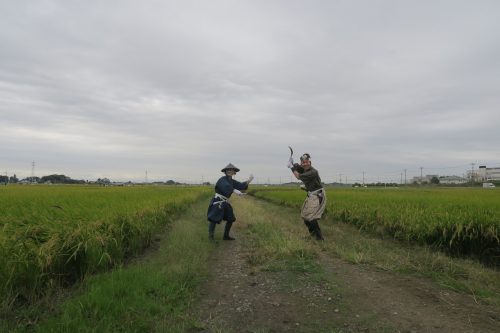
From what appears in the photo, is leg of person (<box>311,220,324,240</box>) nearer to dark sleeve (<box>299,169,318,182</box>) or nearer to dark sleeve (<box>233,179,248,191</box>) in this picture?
dark sleeve (<box>299,169,318,182</box>)

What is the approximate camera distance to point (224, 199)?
28.8 ft

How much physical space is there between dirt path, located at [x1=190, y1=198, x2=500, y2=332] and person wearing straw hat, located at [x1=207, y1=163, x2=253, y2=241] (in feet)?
9.71

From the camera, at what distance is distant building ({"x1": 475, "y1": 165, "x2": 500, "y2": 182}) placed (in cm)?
10169

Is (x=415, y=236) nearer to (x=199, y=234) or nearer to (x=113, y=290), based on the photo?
(x=199, y=234)

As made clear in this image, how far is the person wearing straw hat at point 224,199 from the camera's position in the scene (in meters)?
8.58

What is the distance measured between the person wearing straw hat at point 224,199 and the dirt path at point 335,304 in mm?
2961

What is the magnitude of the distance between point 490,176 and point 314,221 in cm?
11753

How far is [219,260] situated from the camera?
661 cm

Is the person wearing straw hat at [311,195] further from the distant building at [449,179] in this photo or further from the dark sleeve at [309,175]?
the distant building at [449,179]

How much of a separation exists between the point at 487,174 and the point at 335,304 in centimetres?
12200

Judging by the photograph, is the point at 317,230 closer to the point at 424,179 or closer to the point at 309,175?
the point at 309,175

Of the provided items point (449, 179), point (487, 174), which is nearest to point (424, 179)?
point (449, 179)

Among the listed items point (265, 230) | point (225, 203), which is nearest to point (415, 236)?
point (265, 230)

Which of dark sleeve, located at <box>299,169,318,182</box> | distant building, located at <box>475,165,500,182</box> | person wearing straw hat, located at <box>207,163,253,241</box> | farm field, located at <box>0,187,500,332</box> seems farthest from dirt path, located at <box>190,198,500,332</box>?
distant building, located at <box>475,165,500,182</box>
